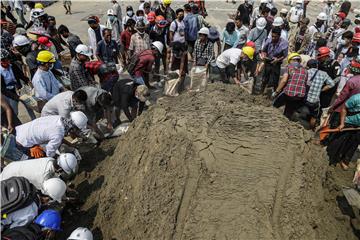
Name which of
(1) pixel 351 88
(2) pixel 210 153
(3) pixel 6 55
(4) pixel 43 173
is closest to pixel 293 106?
(1) pixel 351 88

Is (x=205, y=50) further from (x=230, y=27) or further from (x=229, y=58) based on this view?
(x=230, y=27)

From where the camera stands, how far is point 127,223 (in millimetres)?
4191

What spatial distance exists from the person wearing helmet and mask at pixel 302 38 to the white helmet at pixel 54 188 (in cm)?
773

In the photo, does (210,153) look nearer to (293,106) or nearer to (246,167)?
(246,167)

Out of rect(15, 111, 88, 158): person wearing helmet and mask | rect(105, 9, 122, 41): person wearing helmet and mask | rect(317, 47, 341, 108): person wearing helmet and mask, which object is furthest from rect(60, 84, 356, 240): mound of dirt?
rect(105, 9, 122, 41): person wearing helmet and mask

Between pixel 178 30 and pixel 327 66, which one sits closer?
pixel 327 66

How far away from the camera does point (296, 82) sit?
19.1 ft

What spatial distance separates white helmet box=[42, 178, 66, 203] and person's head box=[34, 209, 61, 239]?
1.02ft

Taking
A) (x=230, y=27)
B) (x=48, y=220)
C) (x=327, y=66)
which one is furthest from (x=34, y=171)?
(x=230, y=27)

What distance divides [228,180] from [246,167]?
316 mm

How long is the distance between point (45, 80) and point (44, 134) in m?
1.37

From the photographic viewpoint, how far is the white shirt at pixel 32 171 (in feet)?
13.8

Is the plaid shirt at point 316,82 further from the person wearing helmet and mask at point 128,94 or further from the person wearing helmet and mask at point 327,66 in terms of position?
the person wearing helmet and mask at point 128,94

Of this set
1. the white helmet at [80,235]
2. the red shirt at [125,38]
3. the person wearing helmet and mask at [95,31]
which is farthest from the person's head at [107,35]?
the white helmet at [80,235]
